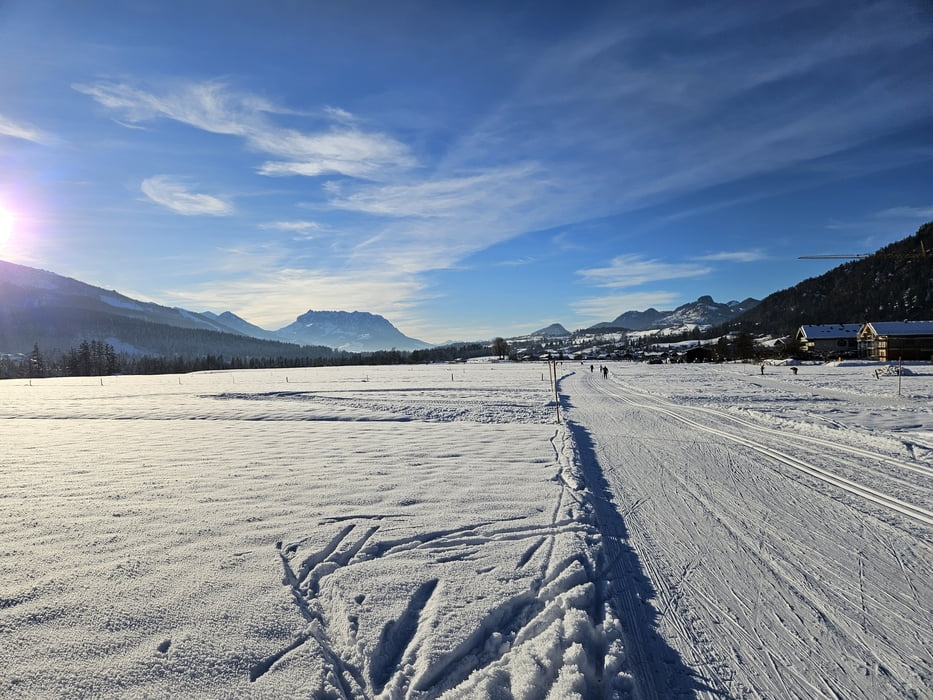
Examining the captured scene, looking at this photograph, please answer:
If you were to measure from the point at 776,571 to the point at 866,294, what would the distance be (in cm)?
17454

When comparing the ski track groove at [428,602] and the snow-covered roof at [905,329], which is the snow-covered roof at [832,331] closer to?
the snow-covered roof at [905,329]

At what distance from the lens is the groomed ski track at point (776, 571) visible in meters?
3.43

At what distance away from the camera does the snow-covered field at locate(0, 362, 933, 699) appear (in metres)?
3.39

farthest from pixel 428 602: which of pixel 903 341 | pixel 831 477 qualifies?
pixel 903 341

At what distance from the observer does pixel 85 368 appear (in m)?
99.3

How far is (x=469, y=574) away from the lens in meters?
4.86

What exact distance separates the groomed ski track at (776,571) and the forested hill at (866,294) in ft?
388

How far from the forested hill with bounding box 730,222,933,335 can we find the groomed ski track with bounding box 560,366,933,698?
4658 inches

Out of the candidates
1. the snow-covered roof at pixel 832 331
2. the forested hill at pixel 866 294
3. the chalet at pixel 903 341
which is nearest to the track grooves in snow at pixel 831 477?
the chalet at pixel 903 341

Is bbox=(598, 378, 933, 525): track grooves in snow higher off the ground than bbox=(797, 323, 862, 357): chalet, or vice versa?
bbox=(797, 323, 862, 357): chalet

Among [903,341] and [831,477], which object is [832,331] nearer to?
[903,341]

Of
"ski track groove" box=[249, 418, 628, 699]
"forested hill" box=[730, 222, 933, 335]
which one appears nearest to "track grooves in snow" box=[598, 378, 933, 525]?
"ski track groove" box=[249, 418, 628, 699]

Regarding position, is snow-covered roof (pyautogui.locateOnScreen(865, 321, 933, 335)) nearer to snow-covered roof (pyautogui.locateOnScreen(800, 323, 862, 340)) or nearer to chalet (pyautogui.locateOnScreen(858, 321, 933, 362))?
chalet (pyautogui.locateOnScreen(858, 321, 933, 362))

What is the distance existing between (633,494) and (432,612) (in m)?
4.88
